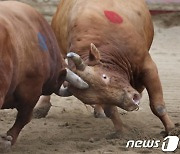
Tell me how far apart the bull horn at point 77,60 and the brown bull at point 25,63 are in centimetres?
9

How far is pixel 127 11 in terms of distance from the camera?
6836 mm

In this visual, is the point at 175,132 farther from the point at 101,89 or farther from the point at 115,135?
the point at 101,89

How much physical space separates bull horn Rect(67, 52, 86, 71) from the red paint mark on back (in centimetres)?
83

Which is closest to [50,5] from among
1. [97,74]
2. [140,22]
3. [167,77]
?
[167,77]

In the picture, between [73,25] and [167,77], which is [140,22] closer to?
[73,25]

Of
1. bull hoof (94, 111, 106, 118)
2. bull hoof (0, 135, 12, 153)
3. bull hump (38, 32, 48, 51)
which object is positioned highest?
bull hump (38, 32, 48, 51)

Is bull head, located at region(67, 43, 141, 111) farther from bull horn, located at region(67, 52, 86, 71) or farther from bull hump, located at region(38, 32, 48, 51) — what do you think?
bull hump, located at region(38, 32, 48, 51)

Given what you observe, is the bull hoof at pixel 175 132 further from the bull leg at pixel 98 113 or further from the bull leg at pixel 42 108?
the bull leg at pixel 42 108

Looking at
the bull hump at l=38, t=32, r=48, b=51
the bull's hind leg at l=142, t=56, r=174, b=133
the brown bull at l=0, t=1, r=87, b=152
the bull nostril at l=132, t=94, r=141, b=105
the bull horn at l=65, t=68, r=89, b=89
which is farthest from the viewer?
the bull's hind leg at l=142, t=56, r=174, b=133

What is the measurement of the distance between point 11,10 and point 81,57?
987 mm

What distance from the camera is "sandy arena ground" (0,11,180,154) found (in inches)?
232

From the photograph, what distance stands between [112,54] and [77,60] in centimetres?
59

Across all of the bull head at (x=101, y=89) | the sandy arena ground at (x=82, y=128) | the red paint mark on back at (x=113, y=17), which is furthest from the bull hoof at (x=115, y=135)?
the red paint mark on back at (x=113, y=17)

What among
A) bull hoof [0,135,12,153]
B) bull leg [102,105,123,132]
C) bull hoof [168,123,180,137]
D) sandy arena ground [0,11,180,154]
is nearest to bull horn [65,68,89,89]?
sandy arena ground [0,11,180,154]
